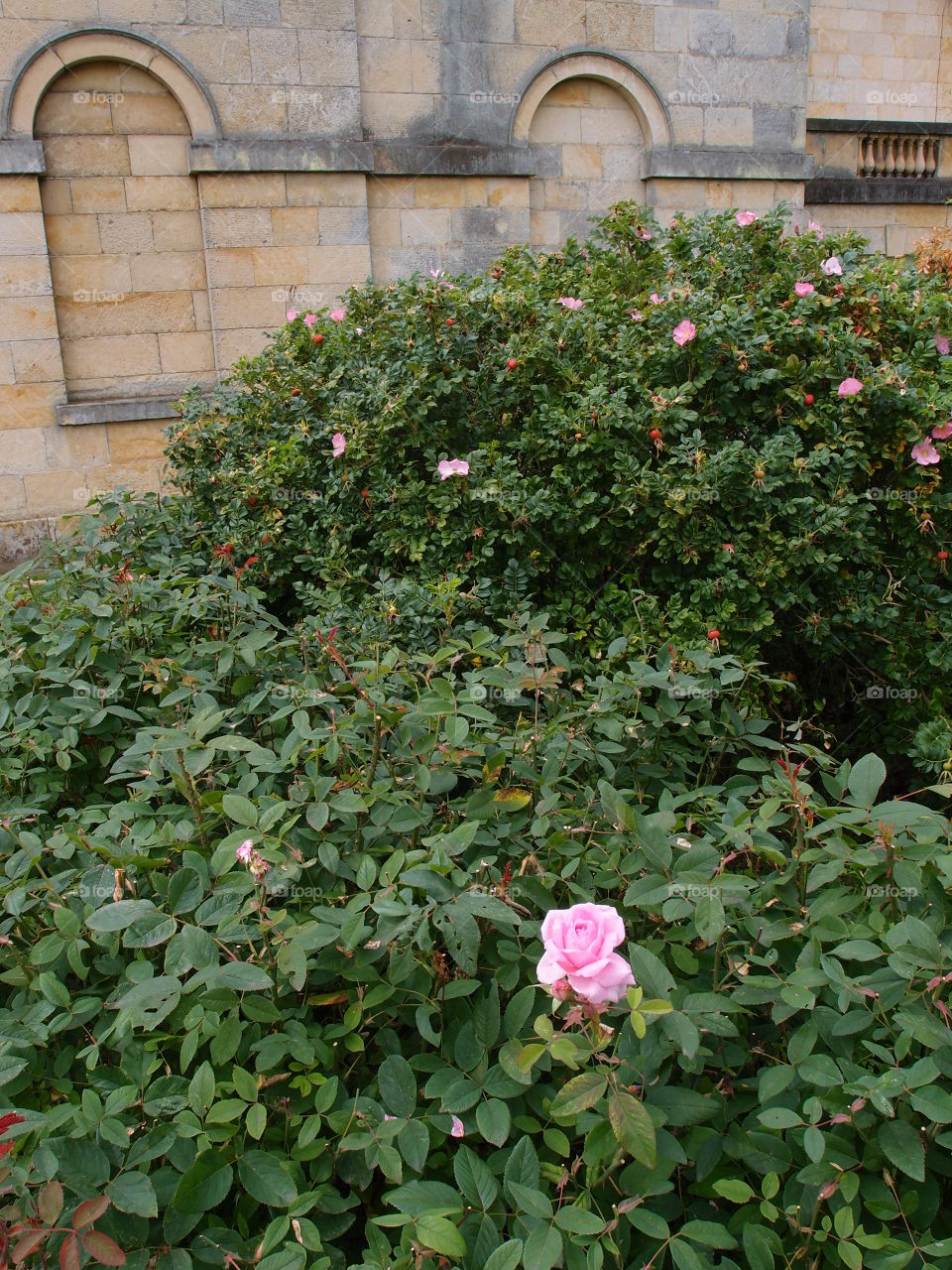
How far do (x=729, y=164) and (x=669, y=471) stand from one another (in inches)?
269

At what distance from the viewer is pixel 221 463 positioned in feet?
12.8

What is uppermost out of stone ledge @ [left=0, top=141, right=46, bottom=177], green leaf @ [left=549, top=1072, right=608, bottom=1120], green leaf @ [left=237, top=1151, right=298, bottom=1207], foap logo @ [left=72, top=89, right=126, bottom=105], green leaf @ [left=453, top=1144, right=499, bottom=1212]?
foap logo @ [left=72, top=89, right=126, bottom=105]

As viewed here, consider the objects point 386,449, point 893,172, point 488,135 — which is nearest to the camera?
point 386,449

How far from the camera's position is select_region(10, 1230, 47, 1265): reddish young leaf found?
3.47 feet

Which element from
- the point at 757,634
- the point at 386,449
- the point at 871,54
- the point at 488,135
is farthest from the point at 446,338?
the point at 871,54

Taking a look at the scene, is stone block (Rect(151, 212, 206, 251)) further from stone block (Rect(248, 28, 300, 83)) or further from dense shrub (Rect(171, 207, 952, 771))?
dense shrub (Rect(171, 207, 952, 771))

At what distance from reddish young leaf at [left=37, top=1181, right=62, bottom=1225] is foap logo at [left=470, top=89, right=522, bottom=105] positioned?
831cm

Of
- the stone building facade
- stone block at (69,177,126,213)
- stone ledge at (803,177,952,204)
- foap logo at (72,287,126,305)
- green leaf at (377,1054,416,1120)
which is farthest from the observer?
stone ledge at (803,177,952,204)

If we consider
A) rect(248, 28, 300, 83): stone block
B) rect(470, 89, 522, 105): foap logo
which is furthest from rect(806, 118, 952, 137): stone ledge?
rect(248, 28, 300, 83): stone block

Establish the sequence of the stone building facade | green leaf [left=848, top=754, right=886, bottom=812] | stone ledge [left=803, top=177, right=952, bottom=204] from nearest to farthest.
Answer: green leaf [left=848, top=754, right=886, bottom=812] < the stone building facade < stone ledge [left=803, top=177, right=952, bottom=204]

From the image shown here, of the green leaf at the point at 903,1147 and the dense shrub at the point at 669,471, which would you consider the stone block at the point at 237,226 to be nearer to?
the dense shrub at the point at 669,471

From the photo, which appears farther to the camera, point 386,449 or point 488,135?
point 488,135

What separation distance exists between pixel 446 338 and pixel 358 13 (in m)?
5.47

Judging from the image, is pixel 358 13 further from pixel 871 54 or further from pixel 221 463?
pixel 871 54
